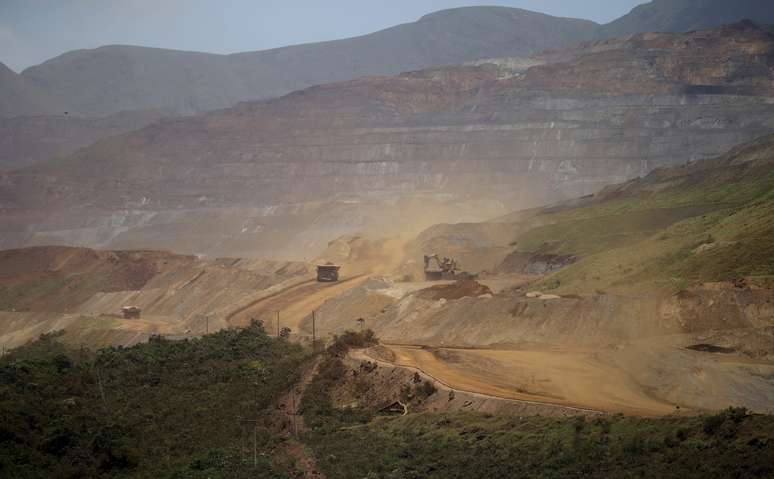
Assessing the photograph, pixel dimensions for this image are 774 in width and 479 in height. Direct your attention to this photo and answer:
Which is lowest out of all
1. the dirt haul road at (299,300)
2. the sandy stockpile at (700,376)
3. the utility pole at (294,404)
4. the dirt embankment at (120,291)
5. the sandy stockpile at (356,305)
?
the dirt embankment at (120,291)

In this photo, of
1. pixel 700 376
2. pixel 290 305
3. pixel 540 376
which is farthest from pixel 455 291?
pixel 700 376

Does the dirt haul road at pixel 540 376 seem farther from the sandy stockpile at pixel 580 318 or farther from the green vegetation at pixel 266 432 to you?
the sandy stockpile at pixel 580 318

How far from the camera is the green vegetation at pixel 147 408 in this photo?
29.1m

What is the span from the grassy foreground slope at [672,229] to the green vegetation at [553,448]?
20.4 m

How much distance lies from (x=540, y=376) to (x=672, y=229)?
27744 mm

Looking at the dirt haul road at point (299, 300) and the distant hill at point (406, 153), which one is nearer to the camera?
the dirt haul road at point (299, 300)

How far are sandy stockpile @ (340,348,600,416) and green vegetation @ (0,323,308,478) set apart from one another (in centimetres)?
252

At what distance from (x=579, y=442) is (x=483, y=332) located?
23472 millimetres

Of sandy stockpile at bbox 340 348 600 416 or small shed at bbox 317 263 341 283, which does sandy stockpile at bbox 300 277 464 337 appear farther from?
sandy stockpile at bbox 340 348 600 416

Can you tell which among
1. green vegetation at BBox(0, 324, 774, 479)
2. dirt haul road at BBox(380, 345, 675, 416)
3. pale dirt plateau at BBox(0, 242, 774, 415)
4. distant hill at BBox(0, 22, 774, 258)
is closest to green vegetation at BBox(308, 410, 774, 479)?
green vegetation at BBox(0, 324, 774, 479)

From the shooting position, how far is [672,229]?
59.6 m

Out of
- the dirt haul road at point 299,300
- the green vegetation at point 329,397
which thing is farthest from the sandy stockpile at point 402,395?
the dirt haul road at point 299,300

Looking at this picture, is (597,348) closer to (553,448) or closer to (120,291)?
(553,448)

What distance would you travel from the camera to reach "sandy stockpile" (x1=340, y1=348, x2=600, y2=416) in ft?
94.0
